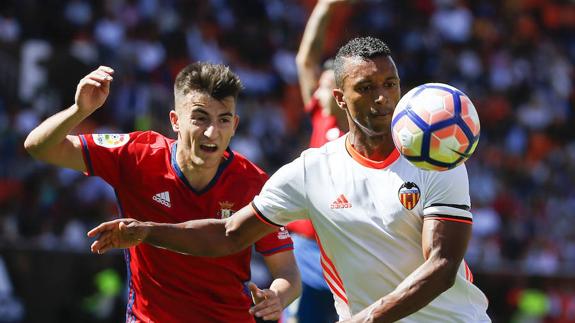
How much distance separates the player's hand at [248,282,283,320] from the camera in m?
4.88

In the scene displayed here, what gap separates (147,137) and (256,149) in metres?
10.0

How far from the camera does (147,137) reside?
18.9 ft

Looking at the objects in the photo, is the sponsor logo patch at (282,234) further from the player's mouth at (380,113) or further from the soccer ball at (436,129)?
the soccer ball at (436,129)

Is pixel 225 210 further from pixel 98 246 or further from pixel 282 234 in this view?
pixel 98 246

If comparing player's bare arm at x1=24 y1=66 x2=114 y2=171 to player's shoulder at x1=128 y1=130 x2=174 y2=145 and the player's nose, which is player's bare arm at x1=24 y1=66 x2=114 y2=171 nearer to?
player's shoulder at x1=128 y1=130 x2=174 y2=145

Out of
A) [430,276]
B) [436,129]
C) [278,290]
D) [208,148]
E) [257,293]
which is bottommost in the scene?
[278,290]

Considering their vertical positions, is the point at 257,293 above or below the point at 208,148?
below

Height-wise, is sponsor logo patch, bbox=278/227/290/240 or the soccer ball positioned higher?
the soccer ball

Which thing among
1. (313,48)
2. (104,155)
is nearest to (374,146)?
(104,155)

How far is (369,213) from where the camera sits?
4.55 meters

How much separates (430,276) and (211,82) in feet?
6.52

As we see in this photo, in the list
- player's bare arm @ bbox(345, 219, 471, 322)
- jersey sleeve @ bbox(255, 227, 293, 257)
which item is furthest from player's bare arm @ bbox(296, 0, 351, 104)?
player's bare arm @ bbox(345, 219, 471, 322)

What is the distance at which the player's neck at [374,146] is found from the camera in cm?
465

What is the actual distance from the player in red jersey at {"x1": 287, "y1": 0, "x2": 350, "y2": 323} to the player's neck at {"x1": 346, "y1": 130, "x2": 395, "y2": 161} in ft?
8.78
